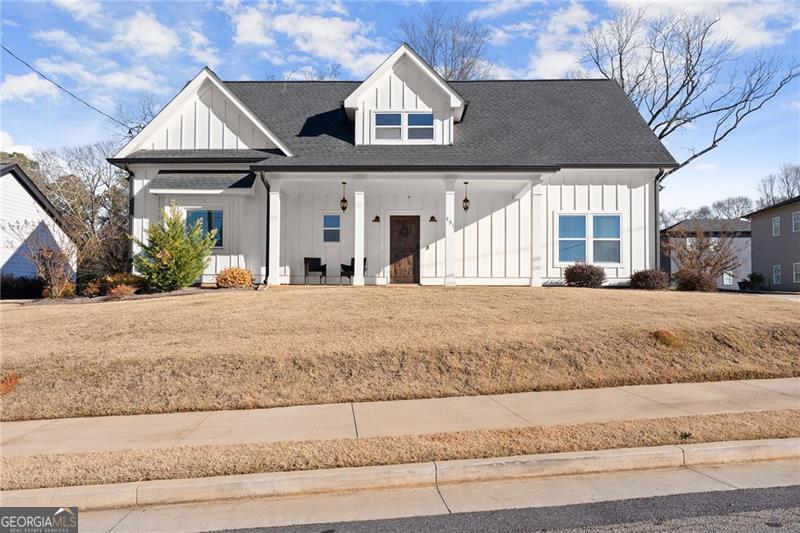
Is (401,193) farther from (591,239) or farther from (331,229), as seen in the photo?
(591,239)

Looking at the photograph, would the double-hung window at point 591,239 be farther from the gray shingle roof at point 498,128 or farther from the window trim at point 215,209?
the window trim at point 215,209

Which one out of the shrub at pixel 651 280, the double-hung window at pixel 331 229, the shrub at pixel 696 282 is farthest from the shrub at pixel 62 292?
the shrub at pixel 696 282

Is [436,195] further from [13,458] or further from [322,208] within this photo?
[13,458]

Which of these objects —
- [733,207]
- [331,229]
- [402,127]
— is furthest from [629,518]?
[733,207]

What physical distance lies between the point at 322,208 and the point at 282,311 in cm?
680

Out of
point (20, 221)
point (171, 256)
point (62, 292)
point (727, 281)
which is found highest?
point (20, 221)

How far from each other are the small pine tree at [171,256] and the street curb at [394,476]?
1067cm

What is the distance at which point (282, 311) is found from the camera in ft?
37.2

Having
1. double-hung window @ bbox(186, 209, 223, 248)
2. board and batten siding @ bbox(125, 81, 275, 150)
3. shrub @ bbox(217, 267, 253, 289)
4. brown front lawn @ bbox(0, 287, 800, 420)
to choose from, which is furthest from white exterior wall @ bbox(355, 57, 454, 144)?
brown front lawn @ bbox(0, 287, 800, 420)

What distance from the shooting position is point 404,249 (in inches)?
691

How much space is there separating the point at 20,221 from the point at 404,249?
18.8m

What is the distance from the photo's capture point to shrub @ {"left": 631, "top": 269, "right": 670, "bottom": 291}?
15.9 m

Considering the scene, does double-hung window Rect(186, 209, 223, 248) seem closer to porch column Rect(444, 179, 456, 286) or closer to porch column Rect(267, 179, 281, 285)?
porch column Rect(267, 179, 281, 285)

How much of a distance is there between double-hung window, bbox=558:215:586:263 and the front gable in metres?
4.76
